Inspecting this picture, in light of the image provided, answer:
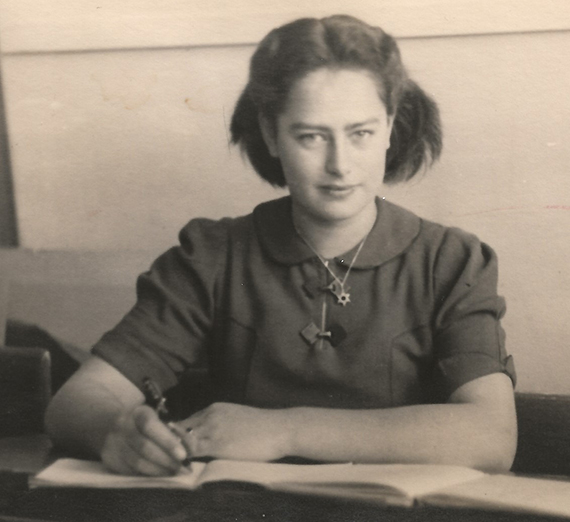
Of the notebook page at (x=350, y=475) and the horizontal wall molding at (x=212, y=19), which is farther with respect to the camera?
the horizontal wall molding at (x=212, y=19)

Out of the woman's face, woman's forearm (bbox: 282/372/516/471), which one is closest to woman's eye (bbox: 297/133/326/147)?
the woman's face

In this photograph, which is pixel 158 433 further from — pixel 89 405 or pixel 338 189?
pixel 338 189

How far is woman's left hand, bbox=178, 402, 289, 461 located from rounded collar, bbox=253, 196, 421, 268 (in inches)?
8.6

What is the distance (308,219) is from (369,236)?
0.09 m

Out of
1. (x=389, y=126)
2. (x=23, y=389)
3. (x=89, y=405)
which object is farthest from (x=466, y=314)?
(x=23, y=389)

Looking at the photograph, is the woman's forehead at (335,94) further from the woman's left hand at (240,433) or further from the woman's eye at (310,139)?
the woman's left hand at (240,433)

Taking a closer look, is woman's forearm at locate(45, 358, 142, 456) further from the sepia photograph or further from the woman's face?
the woman's face

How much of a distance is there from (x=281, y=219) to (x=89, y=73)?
0.36m

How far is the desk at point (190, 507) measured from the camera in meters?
0.62

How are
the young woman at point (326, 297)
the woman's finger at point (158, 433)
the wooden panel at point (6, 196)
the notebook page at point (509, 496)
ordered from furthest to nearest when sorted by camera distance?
the wooden panel at point (6, 196) → the young woman at point (326, 297) → the woman's finger at point (158, 433) → the notebook page at point (509, 496)

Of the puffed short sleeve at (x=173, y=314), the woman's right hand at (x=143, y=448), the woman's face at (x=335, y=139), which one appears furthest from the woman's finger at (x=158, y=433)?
the woman's face at (x=335, y=139)

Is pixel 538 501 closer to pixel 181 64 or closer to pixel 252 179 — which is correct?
pixel 252 179

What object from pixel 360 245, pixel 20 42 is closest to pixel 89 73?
pixel 20 42

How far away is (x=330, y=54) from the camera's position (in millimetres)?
840
